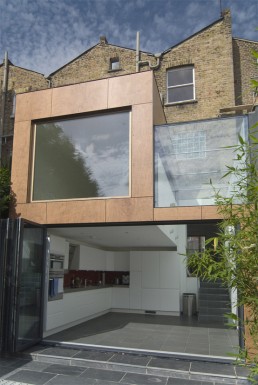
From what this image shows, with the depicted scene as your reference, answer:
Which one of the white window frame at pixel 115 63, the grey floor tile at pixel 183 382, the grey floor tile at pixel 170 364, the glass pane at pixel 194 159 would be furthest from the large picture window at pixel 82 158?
the white window frame at pixel 115 63

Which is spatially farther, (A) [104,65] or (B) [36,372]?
(A) [104,65]

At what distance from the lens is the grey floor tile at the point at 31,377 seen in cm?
542

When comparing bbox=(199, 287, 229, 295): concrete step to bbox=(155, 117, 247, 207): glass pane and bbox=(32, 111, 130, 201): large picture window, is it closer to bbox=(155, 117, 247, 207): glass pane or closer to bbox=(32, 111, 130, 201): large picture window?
bbox=(155, 117, 247, 207): glass pane

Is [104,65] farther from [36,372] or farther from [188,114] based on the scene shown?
[36,372]

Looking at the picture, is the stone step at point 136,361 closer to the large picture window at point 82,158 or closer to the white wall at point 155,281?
the large picture window at point 82,158

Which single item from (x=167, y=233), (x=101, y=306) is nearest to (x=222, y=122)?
(x=167, y=233)

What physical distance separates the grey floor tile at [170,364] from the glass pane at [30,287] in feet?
7.90

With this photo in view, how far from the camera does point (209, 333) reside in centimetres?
884

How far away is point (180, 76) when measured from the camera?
12805mm

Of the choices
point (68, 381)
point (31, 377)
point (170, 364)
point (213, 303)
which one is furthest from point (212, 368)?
point (213, 303)

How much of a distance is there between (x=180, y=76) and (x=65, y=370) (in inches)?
402

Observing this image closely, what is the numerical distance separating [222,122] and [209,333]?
17.0ft

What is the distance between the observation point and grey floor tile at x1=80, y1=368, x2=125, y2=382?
5662 millimetres

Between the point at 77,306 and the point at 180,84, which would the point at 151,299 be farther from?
the point at 180,84
